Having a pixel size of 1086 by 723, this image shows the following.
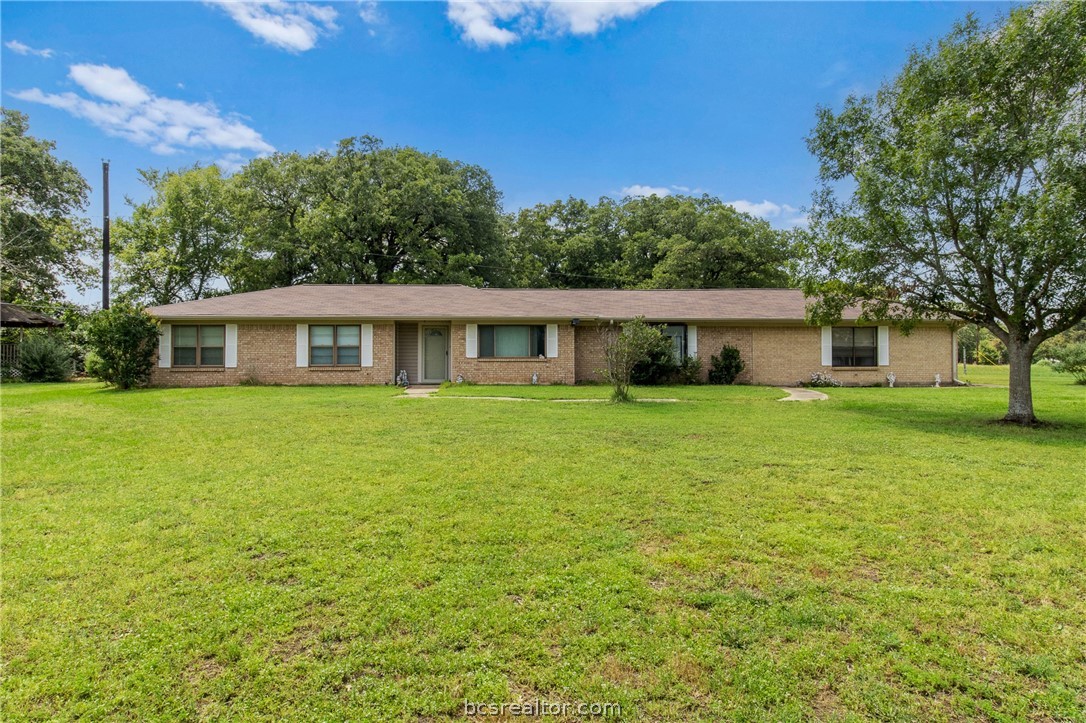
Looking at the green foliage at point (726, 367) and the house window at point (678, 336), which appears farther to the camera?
the house window at point (678, 336)

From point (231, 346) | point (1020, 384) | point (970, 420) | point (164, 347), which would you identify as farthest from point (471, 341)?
point (1020, 384)

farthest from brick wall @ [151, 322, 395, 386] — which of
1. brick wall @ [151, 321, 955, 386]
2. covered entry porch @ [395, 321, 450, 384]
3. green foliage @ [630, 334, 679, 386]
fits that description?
green foliage @ [630, 334, 679, 386]

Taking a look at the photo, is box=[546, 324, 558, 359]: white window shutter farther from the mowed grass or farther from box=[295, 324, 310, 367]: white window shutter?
the mowed grass

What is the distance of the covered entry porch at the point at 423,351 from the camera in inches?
724

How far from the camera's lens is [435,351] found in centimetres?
1861

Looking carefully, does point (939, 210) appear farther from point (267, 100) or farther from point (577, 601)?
point (267, 100)

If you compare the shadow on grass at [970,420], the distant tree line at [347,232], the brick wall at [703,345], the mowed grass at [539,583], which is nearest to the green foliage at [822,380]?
the brick wall at [703,345]

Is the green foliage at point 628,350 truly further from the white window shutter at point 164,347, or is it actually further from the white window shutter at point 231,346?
the white window shutter at point 164,347

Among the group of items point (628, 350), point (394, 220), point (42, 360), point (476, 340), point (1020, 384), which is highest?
point (394, 220)

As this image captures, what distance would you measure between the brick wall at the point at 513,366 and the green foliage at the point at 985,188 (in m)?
8.72

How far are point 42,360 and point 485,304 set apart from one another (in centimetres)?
1702

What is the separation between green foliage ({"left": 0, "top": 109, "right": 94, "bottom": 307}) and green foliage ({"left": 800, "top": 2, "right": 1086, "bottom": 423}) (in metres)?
38.5

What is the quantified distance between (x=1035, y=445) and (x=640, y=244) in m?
29.4

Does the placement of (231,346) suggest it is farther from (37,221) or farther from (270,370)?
(37,221)
